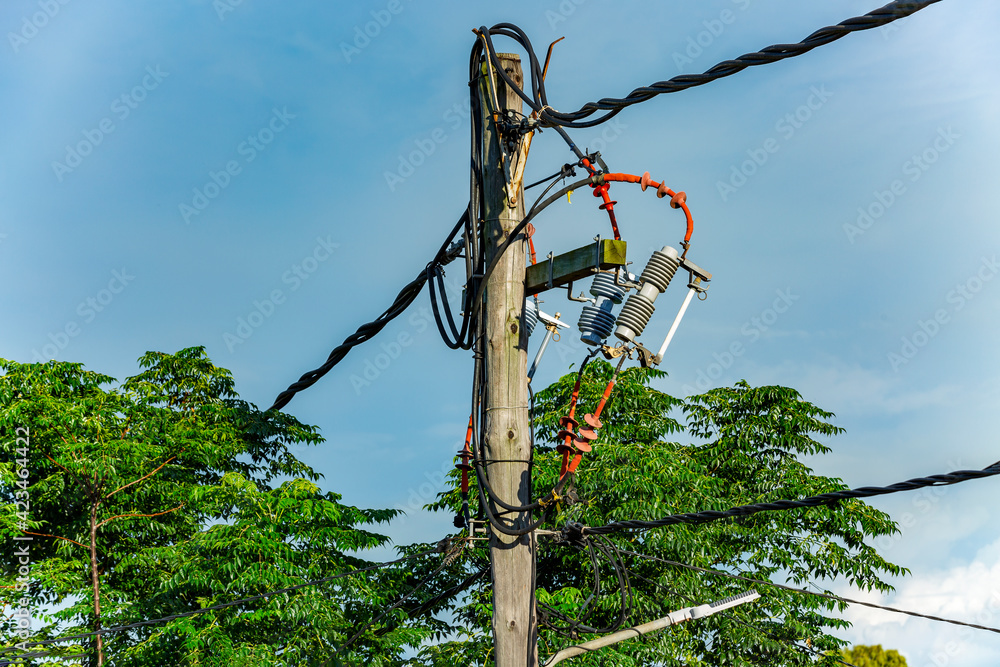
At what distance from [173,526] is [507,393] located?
1208 centimetres

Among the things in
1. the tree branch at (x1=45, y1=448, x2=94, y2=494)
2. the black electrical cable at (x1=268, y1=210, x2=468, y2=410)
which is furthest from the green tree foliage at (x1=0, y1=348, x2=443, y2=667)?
the black electrical cable at (x1=268, y1=210, x2=468, y2=410)

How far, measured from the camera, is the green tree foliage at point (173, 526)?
12.7 m

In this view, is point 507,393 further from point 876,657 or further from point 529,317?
point 876,657

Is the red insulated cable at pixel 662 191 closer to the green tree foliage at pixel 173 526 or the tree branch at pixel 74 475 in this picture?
the green tree foliage at pixel 173 526

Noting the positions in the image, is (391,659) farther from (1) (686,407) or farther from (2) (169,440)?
(1) (686,407)

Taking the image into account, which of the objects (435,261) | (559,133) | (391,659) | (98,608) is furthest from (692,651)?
(559,133)

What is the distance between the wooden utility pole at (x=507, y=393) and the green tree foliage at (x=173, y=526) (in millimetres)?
6552

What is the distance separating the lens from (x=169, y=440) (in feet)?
52.7

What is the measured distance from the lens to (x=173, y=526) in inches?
647

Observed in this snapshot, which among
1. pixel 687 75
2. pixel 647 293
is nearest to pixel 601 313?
pixel 647 293

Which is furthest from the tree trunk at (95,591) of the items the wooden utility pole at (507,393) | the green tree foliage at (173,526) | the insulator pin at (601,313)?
the insulator pin at (601,313)

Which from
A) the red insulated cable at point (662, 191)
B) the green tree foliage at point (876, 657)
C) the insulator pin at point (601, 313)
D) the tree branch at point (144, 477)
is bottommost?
the green tree foliage at point (876, 657)

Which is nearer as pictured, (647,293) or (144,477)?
(647,293)

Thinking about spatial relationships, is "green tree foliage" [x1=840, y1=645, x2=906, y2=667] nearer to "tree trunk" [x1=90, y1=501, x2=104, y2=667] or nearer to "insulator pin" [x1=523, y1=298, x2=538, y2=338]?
"tree trunk" [x1=90, y1=501, x2=104, y2=667]
